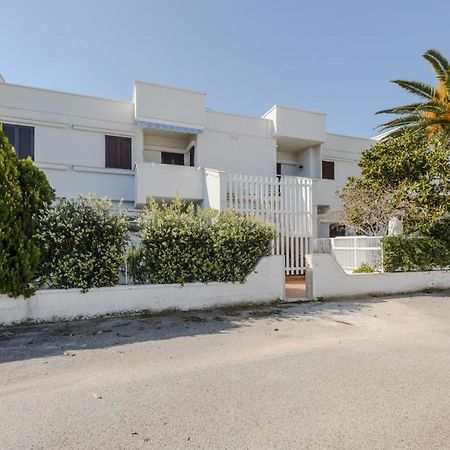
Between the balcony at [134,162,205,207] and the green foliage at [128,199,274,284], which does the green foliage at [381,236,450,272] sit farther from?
the balcony at [134,162,205,207]

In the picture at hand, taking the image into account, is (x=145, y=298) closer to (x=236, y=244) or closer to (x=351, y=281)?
(x=236, y=244)

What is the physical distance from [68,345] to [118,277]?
91.0 inches

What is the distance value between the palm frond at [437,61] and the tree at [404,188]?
351cm

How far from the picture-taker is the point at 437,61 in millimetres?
13688

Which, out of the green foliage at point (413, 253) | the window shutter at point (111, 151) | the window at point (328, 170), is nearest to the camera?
the green foliage at point (413, 253)

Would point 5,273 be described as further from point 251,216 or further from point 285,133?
point 285,133

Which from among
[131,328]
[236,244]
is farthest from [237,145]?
[131,328]

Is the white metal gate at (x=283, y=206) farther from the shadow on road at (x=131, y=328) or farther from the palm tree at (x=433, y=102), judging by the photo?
the palm tree at (x=433, y=102)

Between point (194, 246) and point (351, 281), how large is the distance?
4.90m

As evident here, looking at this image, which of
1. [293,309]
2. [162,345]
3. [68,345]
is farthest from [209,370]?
[293,309]

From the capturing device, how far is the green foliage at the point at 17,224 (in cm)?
660

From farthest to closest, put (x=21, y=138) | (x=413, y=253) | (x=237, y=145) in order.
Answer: (x=237, y=145) → (x=21, y=138) → (x=413, y=253)

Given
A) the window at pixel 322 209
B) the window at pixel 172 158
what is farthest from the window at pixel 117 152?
the window at pixel 322 209

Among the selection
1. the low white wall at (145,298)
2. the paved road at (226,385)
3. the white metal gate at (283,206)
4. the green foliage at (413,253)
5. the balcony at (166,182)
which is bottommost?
the paved road at (226,385)
